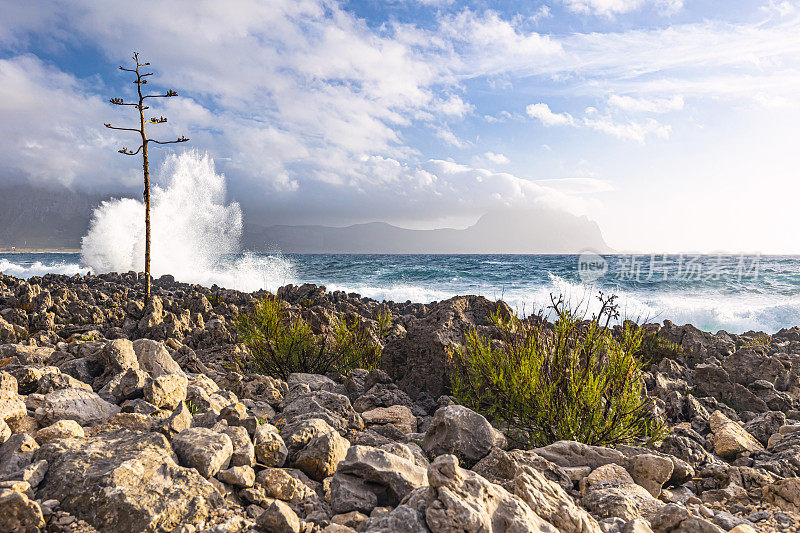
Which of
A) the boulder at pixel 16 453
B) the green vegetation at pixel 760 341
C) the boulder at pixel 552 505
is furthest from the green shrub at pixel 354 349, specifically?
the green vegetation at pixel 760 341

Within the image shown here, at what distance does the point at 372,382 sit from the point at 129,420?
332cm

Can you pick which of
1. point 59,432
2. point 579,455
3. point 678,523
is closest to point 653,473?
point 579,455

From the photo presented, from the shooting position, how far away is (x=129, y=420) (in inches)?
133

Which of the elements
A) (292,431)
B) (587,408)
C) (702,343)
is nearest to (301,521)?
(292,431)

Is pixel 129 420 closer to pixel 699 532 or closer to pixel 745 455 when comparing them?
pixel 699 532

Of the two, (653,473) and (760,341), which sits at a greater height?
(653,473)

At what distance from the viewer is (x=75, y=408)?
3602mm

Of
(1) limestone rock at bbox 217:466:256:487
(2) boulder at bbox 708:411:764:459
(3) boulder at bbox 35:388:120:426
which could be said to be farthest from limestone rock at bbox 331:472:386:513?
(2) boulder at bbox 708:411:764:459

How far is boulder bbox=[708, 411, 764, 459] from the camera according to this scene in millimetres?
4621

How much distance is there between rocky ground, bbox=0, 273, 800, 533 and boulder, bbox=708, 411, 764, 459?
2 cm

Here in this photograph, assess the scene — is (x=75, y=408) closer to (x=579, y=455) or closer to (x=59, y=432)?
(x=59, y=432)

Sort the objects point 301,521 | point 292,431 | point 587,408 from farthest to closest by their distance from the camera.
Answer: point 587,408 < point 292,431 < point 301,521

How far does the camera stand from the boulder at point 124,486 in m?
2.32

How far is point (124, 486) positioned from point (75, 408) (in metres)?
1.59
